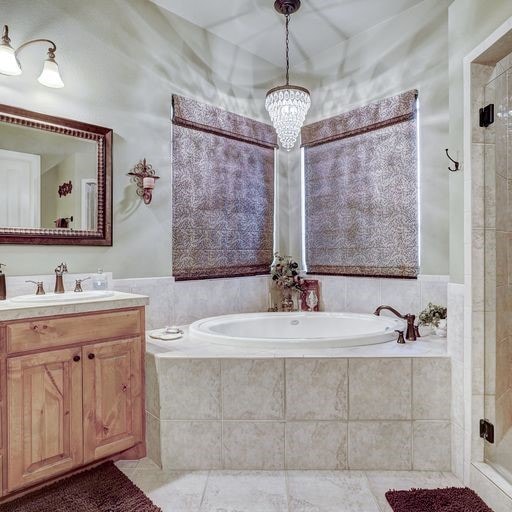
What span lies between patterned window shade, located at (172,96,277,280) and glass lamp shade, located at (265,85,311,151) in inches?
26.9

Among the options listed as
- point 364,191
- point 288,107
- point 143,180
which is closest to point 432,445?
point 364,191

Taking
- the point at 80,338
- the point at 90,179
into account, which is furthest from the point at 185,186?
the point at 80,338

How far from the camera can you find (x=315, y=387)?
2016 mm

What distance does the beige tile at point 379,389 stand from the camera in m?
2.00

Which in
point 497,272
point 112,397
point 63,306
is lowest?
point 112,397

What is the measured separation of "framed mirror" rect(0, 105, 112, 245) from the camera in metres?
2.15

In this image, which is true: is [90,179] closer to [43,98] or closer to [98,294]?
[43,98]

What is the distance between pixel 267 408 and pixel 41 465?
109cm

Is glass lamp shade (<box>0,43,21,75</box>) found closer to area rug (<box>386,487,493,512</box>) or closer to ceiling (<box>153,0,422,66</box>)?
ceiling (<box>153,0,422,66</box>)

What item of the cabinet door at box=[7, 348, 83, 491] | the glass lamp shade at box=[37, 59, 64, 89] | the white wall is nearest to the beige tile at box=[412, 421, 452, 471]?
the cabinet door at box=[7, 348, 83, 491]

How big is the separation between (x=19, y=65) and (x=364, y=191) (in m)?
2.51

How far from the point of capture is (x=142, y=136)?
274 centimetres

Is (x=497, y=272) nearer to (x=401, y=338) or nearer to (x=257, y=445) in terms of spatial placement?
(x=401, y=338)

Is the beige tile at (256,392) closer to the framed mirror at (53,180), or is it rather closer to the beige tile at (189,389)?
the beige tile at (189,389)
